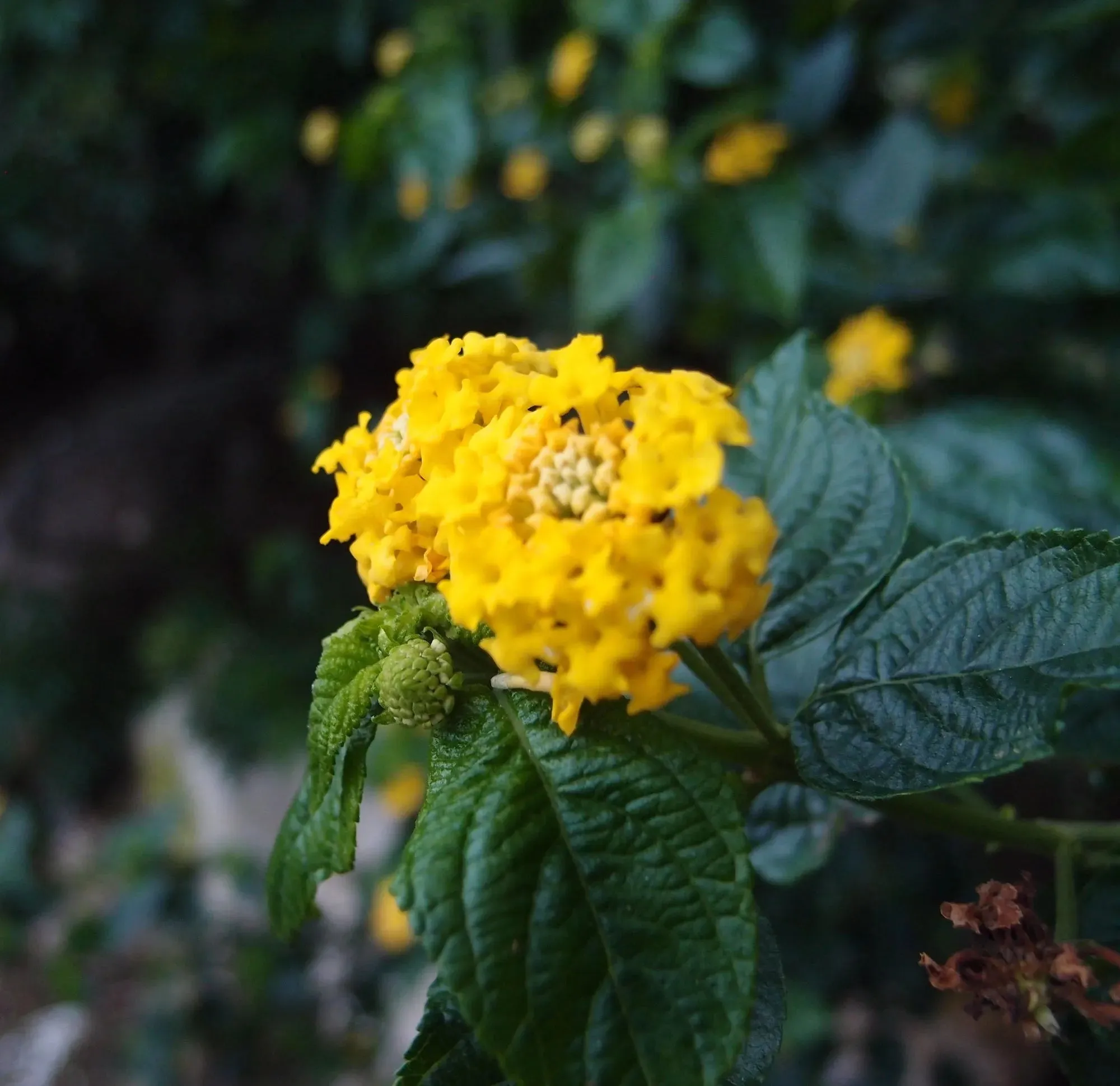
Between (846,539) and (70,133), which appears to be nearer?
(846,539)

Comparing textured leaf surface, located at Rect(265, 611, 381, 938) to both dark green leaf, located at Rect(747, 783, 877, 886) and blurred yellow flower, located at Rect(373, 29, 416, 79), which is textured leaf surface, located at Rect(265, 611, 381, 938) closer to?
dark green leaf, located at Rect(747, 783, 877, 886)

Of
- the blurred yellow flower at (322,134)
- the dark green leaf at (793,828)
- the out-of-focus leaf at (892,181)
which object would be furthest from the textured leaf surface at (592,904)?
the blurred yellow flower at (322,134)

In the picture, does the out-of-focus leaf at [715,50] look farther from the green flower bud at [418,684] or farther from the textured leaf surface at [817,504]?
the green flower bud at [418,684]

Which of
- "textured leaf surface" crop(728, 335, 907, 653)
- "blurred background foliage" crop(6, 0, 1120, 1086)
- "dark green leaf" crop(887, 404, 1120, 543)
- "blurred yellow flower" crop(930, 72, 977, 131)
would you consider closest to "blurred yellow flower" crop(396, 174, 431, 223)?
"blurred background foliage" crop(6, 0, 1120, 1086)

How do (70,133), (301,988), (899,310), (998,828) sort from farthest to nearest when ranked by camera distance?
1. (70,133)
2. (301,988)
3. (899,310)
4. (998,828)

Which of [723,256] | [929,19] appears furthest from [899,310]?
[929,19]

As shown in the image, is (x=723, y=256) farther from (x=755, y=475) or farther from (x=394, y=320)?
(x=394, y=320)

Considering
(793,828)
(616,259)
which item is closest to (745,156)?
(616,259)
